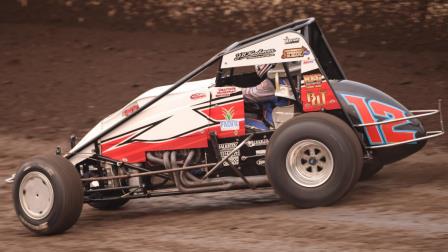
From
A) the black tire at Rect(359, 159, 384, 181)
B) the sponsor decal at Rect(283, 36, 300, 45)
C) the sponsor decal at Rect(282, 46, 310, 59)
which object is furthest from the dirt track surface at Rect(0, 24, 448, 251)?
the sponsor decal at Rect(283, 36, 300, 45)

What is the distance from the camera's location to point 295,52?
8.73 m

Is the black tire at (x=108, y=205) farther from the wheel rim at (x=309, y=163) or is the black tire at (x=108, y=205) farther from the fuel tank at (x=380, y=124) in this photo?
the fuel tank at (x=380, y=124)

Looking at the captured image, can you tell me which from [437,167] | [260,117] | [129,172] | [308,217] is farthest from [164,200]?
[437,167]

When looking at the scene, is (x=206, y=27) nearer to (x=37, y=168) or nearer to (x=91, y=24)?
(x=91, y=24)

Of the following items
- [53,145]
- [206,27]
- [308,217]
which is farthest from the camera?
[206,27]

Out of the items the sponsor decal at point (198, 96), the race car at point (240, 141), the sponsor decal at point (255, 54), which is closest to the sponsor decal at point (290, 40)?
the race car at point (240, 141)

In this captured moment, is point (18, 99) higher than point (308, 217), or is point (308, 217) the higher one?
point (18, 99)

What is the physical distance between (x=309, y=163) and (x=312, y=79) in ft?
2.64

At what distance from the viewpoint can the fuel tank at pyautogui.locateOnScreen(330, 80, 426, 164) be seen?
8.82 m

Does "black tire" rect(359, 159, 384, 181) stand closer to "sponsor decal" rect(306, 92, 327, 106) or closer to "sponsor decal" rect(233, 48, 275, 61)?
"sponsor decal" rect(306, 92, 327, 106)

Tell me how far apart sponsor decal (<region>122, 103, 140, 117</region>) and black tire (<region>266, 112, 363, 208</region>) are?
1.49 m

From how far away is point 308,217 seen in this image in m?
8.27

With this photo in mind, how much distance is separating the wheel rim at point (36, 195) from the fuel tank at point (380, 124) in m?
2.92

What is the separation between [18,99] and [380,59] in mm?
5886
